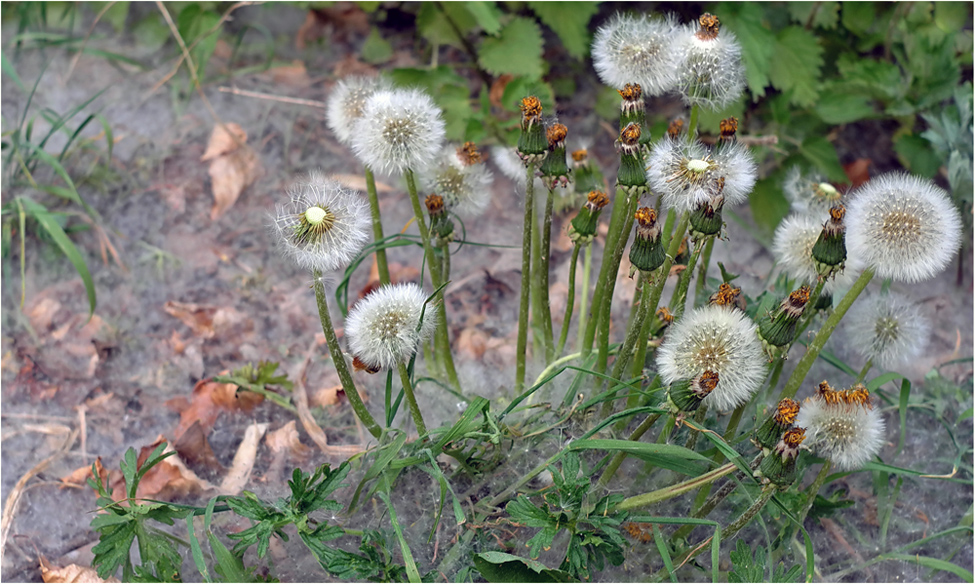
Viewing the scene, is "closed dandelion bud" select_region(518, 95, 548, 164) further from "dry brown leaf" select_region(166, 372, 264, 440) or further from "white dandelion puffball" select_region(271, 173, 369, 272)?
"dry brown leaf" select_region(166, 372, 264, 440)

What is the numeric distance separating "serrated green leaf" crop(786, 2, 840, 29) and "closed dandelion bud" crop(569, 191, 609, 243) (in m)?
1.60

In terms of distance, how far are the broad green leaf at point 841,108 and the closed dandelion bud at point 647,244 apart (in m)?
1.47

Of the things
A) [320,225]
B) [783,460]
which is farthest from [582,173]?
[783,460]

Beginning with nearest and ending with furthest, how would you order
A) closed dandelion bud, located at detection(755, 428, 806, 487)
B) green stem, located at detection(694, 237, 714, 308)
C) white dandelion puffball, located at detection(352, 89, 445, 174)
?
closed dandelion bud, located at detection(755, 428, 806, 487), white dandelion puffball, located at detection(352, 89, 445, 174), green stem, located at detection(694, 237, 714, 308)

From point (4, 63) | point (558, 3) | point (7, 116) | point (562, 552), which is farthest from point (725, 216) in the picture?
point (7, 116)

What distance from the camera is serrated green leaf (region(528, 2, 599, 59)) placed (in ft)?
9.02

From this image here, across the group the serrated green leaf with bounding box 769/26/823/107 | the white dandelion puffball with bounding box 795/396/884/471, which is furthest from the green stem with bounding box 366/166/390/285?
the serrated green leaf with bounding box 769/26/823/107

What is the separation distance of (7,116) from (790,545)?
122 inches

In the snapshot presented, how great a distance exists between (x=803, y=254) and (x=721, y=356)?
459 mm

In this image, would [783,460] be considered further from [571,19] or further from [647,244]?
[571,19]

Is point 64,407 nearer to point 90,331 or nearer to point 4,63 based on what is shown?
point 90,331

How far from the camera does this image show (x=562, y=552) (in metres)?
1.78

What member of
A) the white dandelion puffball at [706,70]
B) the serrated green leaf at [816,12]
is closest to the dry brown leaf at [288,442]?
the white dandelion puffball at [706,70]

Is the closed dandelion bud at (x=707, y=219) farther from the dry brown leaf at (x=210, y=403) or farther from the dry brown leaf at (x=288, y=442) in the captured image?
the dry brown leaf at (x=210, y=403)
